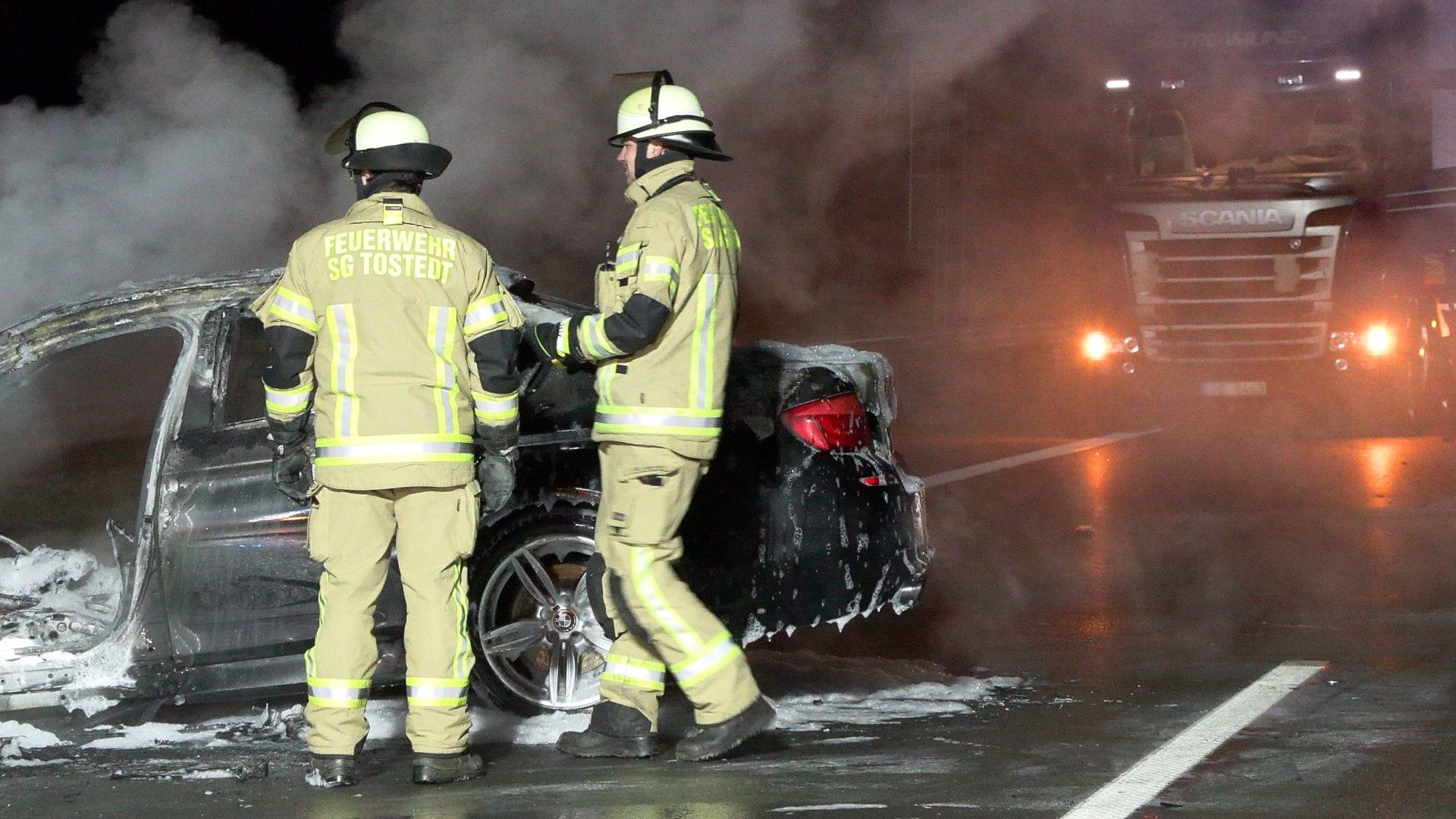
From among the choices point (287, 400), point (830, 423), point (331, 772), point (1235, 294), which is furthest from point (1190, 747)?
point (1235, 294)

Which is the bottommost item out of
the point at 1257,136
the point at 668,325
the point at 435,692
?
the point at 435,692

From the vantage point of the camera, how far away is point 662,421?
508cm

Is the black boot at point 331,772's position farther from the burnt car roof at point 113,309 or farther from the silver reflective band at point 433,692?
the burnt car roof at point 113,309

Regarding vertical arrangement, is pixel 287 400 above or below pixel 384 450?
above

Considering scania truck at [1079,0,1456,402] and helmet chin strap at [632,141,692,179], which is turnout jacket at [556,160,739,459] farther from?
scania truck at [1079,0,1456,402]

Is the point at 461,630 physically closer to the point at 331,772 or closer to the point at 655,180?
the point at 331,772

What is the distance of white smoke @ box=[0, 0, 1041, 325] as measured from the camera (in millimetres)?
7383

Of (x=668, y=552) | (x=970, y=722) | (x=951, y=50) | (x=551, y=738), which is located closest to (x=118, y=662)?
(x=551, y=738)

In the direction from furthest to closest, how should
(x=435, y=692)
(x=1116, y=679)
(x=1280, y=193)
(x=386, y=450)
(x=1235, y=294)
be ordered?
1. (x=1235, y=294)
2. (x=1280, y=193)
3. (x=1116, y=679)
4. (x=435, y=692)
5. (x=386, y=450)

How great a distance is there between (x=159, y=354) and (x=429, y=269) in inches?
93.5

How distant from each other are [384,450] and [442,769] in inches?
33.0

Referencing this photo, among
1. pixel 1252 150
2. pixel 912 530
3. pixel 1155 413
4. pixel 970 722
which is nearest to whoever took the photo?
pixel 970 722

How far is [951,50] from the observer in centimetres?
1449

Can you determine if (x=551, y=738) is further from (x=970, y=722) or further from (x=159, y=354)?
(x=159, y=354)
